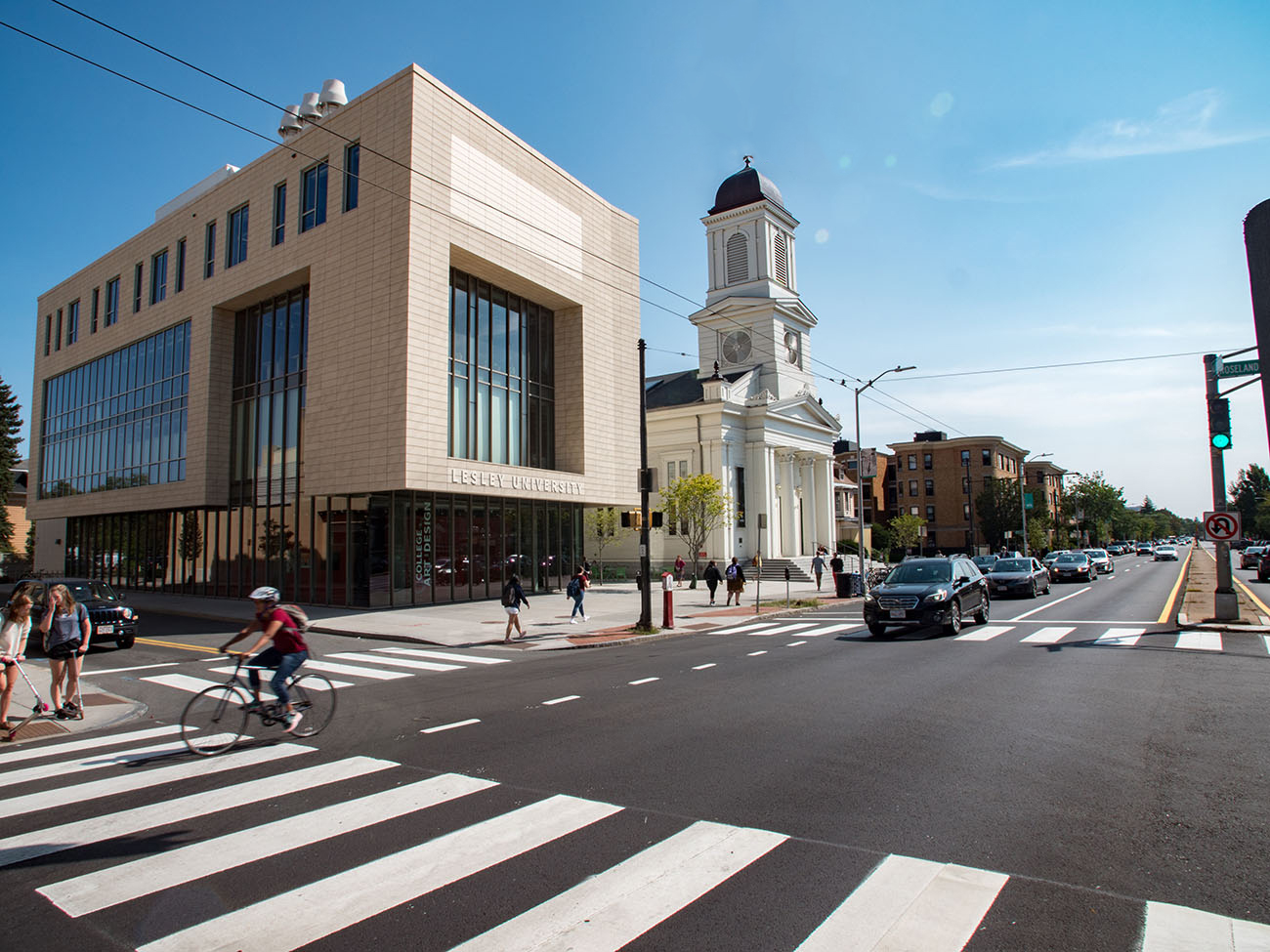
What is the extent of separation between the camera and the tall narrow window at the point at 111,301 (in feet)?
128

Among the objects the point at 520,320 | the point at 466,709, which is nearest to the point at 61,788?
the point at 466,709

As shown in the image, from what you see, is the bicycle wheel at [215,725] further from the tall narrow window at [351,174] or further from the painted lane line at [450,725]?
the tall narrow window at [351,174]

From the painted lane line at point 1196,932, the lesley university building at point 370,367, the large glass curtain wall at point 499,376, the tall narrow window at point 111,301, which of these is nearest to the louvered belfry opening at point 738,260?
the lesley university building at point 370,367

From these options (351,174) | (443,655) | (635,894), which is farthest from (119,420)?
(635,894)

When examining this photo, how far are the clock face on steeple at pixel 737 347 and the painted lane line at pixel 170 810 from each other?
51.3 m

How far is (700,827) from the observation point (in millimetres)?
5035

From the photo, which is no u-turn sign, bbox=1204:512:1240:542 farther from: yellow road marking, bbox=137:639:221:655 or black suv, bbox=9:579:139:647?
black suv, bbox=9:579:139:647

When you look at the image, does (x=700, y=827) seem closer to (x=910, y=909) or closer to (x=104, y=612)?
(x=910, y=909)

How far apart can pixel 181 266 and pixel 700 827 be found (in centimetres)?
3880

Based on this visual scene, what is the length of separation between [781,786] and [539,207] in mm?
28118

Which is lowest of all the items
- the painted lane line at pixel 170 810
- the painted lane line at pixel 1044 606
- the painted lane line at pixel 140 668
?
the painted lane line at pixel 1044 606

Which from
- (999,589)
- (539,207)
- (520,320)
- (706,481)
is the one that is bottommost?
(999,589)

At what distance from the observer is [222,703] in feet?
25.8

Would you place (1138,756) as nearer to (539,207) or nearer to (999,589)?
(999,589)
